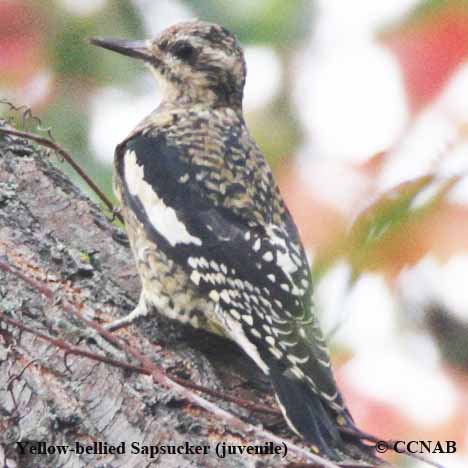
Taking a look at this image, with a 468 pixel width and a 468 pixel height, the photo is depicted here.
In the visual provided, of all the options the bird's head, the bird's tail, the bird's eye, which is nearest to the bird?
the bird's tail

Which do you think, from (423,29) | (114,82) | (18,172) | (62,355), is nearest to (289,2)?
(114,82)

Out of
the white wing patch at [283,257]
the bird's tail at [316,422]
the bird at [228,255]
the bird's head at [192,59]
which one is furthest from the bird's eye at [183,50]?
the bird's tail at [316,422]

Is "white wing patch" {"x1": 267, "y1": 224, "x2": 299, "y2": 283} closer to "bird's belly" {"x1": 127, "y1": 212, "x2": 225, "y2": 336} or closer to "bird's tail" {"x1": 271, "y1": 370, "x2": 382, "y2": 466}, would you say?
"bird's belly" {"x1": 127, "y1": 212, "x2": 225, "y2": 336}

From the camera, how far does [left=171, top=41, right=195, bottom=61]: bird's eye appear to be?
439 cm

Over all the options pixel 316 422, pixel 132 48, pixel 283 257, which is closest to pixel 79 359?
pixel 316 422

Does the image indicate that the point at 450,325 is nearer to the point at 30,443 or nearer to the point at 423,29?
the point at 423,29

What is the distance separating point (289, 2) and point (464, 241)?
2430 millimetres

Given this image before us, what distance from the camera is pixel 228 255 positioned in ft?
10.9

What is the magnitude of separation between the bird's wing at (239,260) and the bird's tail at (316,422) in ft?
0.10

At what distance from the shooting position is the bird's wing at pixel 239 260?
3.08m

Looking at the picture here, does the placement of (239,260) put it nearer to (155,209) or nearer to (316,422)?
(155,209)

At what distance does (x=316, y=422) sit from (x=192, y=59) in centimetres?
208

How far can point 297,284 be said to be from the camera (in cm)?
332

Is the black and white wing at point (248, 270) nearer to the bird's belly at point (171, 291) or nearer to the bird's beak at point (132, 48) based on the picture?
the bird's belly at point (171, 291)
